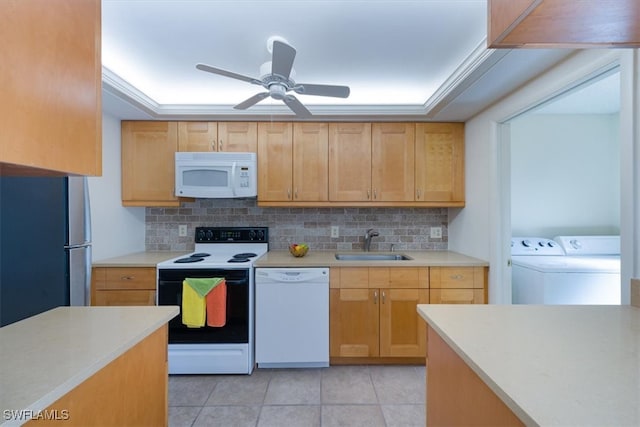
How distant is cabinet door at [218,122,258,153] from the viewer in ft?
9.02

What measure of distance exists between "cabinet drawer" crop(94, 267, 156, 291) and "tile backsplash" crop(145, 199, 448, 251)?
26.1 inches

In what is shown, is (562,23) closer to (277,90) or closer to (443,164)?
(277,90)

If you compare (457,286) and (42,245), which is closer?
(42,245)

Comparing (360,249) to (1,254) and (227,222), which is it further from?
(1,254)

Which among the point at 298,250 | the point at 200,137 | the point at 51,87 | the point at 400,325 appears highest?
the point at 200,137

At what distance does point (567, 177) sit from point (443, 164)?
1339 mm

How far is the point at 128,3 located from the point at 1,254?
1339 mm

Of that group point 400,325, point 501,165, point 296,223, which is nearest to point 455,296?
point 400,325

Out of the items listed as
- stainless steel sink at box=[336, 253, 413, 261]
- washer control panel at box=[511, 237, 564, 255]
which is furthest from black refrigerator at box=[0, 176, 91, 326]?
washer control panel at box=[511, 237, 564, 255]

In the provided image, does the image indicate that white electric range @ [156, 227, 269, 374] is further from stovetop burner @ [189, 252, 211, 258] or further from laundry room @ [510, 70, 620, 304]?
laundry room @ [510, 70, 620, 304]

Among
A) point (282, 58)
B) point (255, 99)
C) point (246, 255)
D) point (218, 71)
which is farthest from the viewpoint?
point (246, 255)

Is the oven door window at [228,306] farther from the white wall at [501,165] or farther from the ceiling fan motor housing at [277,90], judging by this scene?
the white wall at [501,165]

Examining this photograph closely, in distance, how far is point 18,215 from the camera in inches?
54.5

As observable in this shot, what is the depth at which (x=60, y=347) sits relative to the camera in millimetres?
818
